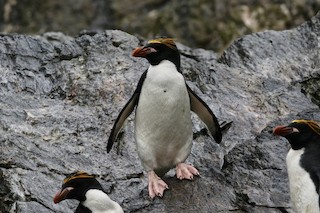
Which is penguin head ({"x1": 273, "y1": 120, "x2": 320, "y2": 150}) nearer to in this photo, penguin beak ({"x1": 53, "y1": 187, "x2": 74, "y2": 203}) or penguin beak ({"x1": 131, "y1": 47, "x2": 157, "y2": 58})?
penguin beak ({"x1": 131, "y1": 47, "x2": 157, "y2": 58})

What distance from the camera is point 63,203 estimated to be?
22.6ft

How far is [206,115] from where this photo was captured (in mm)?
7570

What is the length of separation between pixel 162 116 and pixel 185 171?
0.46 meters

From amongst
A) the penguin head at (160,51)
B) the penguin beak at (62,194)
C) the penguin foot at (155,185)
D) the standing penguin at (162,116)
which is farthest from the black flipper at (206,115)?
the penguin beak at (62,194)

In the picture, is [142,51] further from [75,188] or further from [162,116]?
[75,188]

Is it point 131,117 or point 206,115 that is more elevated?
point 206,115

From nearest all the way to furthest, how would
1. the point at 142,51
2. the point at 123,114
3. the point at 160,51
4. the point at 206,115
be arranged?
1. the point at 142,51
2. the point at 160,51
3. the point at 123,114
4. the point at 206,115

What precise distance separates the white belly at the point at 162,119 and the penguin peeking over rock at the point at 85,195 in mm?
920

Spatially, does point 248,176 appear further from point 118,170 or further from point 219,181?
point 118,170

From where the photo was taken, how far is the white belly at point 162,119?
23.1 ft

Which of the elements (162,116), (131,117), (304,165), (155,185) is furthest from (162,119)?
(304,165)

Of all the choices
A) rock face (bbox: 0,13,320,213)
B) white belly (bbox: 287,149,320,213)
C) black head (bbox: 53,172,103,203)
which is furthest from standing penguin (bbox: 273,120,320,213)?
black head (bbox: 53,172,103,203)

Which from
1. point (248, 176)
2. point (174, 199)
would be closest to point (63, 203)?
point (174, 199)

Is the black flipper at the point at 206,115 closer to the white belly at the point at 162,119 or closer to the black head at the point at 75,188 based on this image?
the white belly at the point at 162,119
